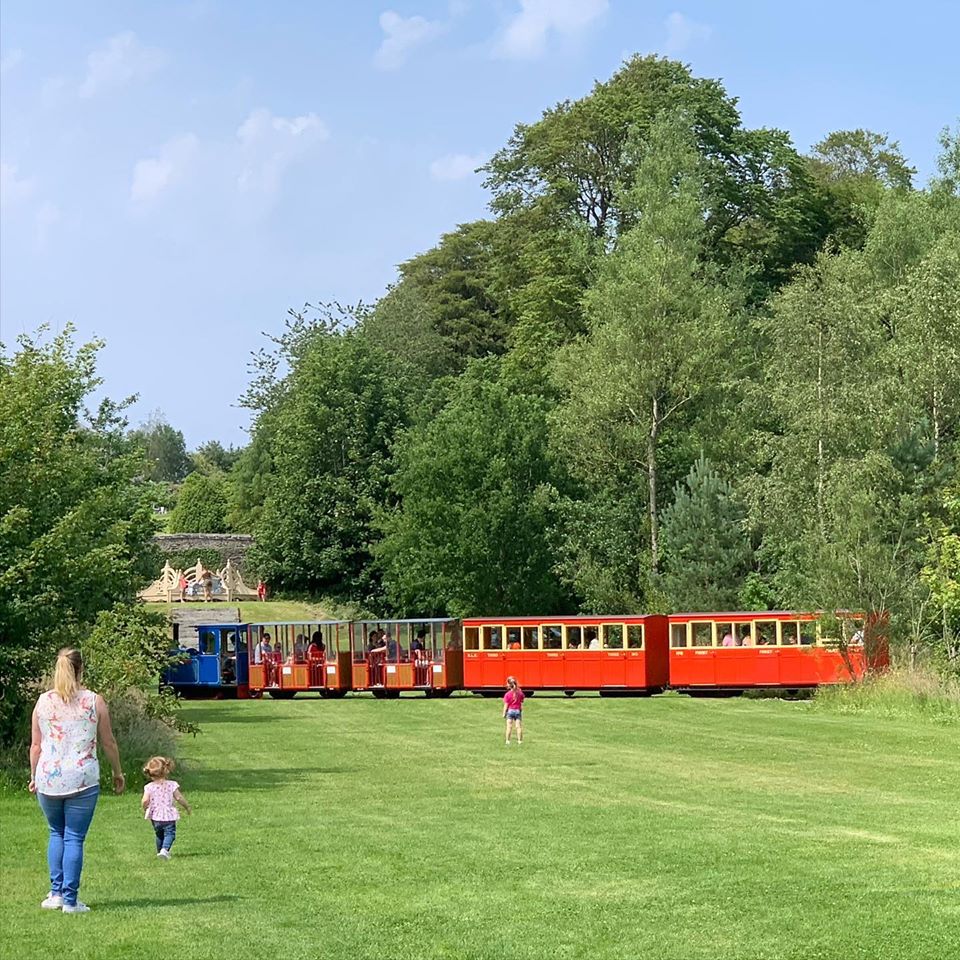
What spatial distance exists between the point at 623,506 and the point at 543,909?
54.1 metres

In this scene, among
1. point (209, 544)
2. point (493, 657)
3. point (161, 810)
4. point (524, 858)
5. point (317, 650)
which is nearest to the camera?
point (524, 858)

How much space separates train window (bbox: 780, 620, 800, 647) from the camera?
166ft

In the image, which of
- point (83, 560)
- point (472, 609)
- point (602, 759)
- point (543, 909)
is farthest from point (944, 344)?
point (543, 909)

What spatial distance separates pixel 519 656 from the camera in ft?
177

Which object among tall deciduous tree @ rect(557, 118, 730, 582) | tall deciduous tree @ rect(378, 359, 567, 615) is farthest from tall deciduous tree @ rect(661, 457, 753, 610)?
tall deciduous tree @ rect(378, 359, 567, 615)

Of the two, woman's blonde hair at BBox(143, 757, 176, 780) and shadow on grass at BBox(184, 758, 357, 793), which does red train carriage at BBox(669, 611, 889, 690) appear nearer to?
shadow on grass at BBox(184, 758, 357, 793)

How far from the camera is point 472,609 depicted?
66.6 meters

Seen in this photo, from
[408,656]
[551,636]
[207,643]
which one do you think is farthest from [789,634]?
[207,643]

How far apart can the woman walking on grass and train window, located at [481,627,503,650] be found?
138ft

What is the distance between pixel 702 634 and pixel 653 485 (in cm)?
1323

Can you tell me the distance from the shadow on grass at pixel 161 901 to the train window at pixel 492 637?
40873 millimetres

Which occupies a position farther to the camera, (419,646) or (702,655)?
(419,646)

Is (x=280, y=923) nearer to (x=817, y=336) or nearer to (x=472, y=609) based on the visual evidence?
(x=817, y=336)

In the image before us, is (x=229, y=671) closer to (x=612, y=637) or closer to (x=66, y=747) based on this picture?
(x=612, y=637)
